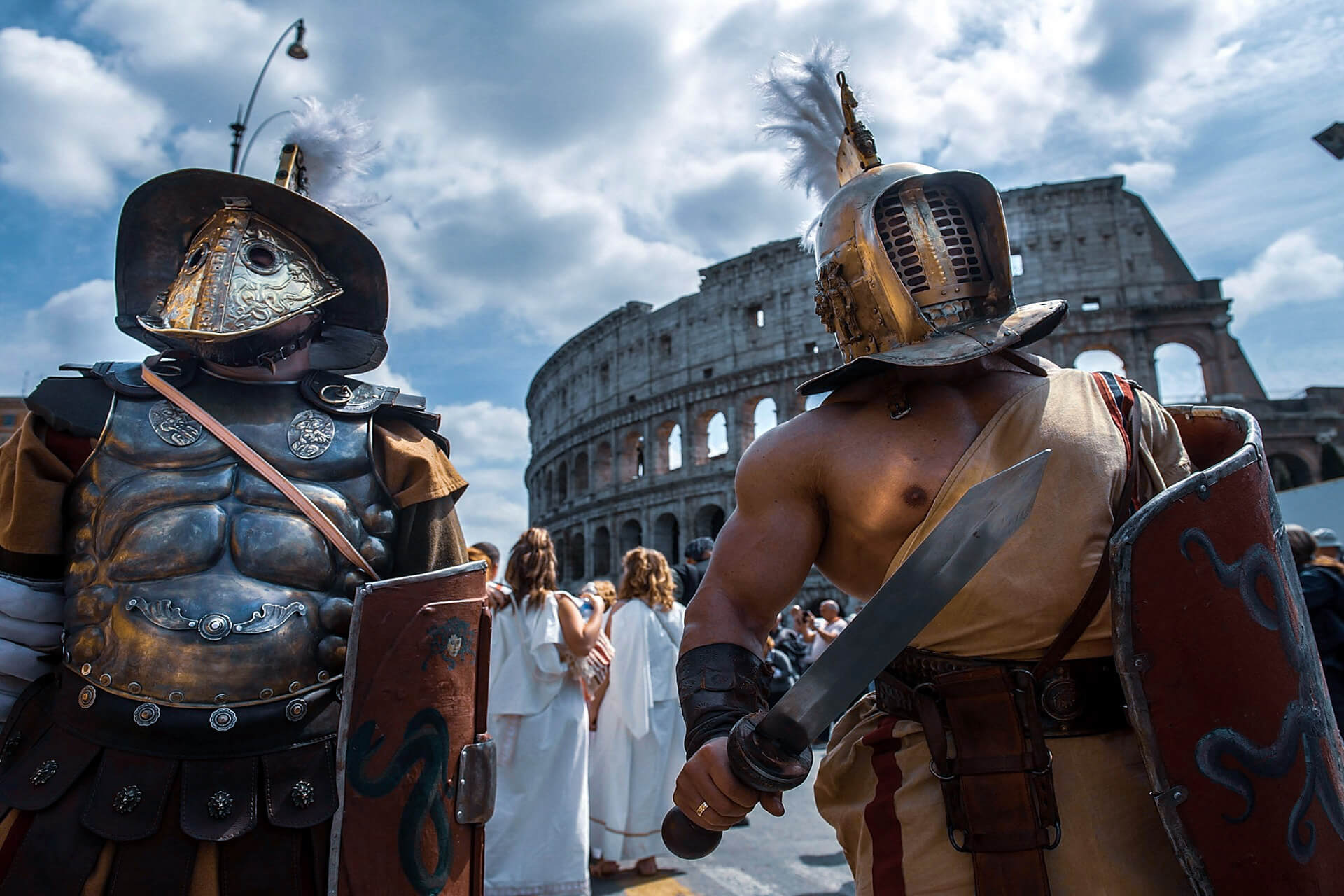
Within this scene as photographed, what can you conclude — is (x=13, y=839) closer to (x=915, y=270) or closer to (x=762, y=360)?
(x=915, y=270)

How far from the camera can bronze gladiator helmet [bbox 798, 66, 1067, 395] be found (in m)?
1.77

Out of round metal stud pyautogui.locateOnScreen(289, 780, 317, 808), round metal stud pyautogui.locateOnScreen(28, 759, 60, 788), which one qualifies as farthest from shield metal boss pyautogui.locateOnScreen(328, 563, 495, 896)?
round metal stud pyautogui.locateOnScreen(28, 759, 60, 788)

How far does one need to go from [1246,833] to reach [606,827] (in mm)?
4219

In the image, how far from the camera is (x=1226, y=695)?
1275 millimetres

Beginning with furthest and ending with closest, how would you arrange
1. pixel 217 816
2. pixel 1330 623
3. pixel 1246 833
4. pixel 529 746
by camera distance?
pixel 529 746 < pixel 1330 623 < pixel 217 816 < pixel 1246 833

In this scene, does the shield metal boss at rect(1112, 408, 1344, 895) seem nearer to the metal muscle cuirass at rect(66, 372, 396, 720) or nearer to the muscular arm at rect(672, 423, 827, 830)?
the muscular arm at rect(672, 423, 827, 830)

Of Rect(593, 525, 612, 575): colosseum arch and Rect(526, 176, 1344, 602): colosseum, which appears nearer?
Rect(526, 176, 1344, 602): colosseum

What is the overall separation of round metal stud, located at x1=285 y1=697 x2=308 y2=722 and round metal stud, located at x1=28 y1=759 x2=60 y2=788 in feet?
1.59

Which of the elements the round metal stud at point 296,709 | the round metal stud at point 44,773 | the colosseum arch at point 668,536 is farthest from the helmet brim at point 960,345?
the colosseum arch at point 668,536

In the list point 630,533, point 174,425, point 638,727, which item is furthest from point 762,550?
point 630,533

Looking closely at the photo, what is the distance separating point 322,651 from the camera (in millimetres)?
2021

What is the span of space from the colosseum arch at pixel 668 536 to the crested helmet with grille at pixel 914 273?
27.9 meters

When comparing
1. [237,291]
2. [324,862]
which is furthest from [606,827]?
[237,291]

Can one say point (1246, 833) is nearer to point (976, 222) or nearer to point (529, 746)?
point (976, 222)
